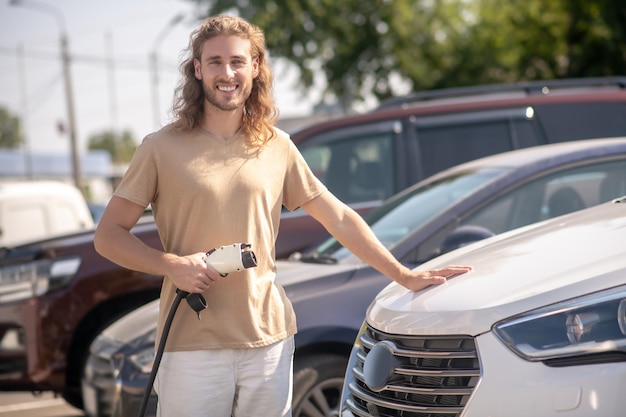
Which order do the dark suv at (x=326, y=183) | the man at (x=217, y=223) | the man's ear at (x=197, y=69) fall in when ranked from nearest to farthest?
the man at (x=217, y=223), the man's ear at (x=197, y=69), the dark suv at (x=326, y=183)

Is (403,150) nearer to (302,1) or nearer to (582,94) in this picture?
(582,94)

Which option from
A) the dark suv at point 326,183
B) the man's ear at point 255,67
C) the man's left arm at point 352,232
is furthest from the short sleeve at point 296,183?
the dark suv at point 326,183

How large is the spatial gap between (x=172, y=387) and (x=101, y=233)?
533 millimetres

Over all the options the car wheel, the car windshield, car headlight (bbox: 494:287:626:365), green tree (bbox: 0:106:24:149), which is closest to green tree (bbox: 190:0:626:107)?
the car windshield

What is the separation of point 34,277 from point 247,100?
3721 millimetres

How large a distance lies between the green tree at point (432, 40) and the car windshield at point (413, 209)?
15671mm

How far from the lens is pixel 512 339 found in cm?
272

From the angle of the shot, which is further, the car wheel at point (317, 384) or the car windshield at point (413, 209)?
the car windshield at point (413, 209)

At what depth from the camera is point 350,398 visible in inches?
134

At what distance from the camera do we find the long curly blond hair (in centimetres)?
332

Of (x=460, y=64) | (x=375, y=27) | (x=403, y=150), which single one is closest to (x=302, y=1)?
(x=375, y=27)

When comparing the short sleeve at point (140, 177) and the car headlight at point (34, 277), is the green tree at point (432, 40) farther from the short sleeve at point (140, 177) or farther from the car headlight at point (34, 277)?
the short sleeve at point (140, 177)

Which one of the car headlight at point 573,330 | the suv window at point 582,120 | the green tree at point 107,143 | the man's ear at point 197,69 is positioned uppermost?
the man's ear at point 197,69

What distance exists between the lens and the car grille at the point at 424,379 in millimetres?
2828
